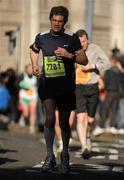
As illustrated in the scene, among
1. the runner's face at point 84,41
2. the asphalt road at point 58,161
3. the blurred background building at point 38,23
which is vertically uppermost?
the runner's face at point 84,41

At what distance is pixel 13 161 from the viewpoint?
10469mm

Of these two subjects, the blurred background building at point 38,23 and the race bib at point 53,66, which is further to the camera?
the blurred background building at point 38,23

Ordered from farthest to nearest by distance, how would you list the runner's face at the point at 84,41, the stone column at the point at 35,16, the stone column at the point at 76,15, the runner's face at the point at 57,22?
the stone column at the point at 76,15
the stone column at the point at 35,16
the runner's face at the point at 84,41
the runner's face at the point at 57,22

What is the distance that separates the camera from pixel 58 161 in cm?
1062

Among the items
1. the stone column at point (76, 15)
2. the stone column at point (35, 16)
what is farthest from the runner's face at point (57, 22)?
the stone column at point (76, 15)

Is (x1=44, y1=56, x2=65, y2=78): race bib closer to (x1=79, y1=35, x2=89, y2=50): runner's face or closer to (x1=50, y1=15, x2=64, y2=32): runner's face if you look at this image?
(x1=50, y1=15, x2=64, y2=32): runner's face

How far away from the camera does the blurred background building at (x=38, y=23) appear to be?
20.0m

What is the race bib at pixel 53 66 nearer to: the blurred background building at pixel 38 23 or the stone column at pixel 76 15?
the blurred background building at pixel 38 23

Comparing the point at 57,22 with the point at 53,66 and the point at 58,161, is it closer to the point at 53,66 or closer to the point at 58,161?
the point at 53,66

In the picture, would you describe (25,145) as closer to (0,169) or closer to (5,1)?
(0,169)

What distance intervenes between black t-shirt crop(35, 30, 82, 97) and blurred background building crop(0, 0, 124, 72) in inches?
246

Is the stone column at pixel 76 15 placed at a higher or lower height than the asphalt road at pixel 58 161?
higher

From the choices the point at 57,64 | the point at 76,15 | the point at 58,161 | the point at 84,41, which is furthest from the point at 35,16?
the point at 57,64

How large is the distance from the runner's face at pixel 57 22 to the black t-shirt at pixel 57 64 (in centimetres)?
12
